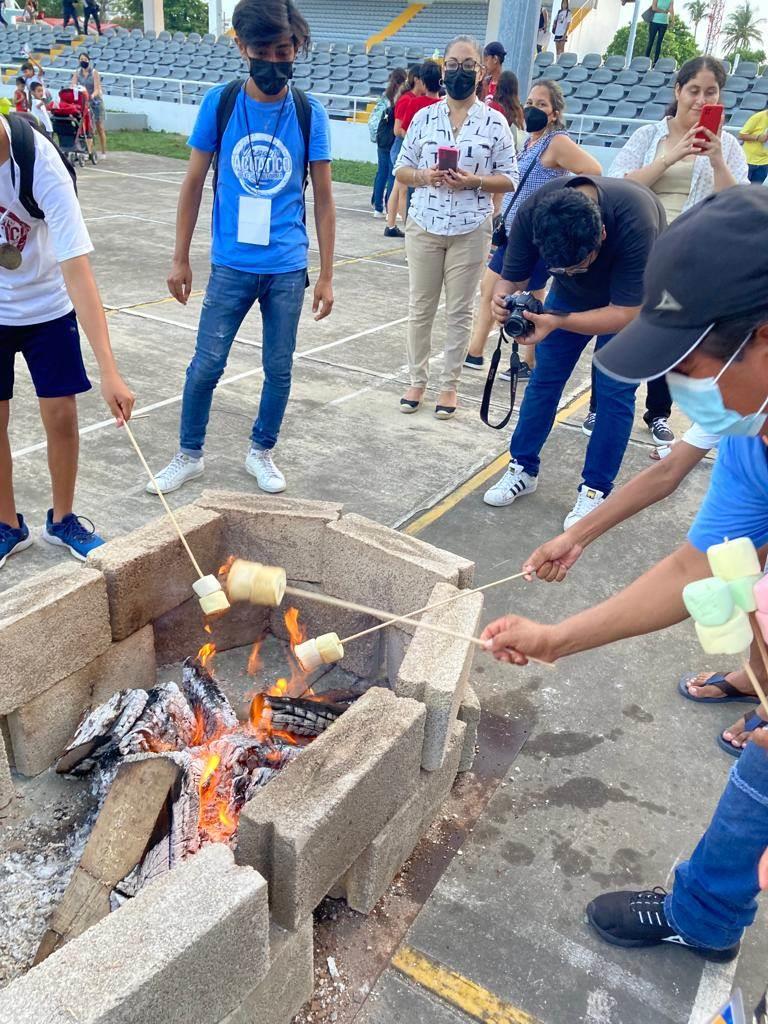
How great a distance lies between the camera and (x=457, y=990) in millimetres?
2268

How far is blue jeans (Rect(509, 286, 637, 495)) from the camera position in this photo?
4.36 m

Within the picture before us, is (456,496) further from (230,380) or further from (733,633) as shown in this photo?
(733,633)

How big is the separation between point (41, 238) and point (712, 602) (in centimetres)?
300

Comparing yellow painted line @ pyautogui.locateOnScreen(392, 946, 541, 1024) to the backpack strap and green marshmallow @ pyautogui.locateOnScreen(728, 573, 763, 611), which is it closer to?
green marshmallow @ pyautogui.locateOnScreen(728, 573, 763, 611)

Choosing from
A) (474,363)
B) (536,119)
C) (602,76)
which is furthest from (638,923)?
(602,76)

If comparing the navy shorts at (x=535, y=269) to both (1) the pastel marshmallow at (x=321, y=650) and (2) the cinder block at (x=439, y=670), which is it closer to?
(2) the cinder block at (x=439, y=670)

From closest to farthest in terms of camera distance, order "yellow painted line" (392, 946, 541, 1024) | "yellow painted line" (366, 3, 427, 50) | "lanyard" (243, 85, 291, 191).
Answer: "yellow painted line" (392, 946, 541, 1024) < "lanyard" (243, 85, 291, 191) < "yellow painted line" (366, 3, 427, 50)

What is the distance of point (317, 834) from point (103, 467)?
3389 millimetres

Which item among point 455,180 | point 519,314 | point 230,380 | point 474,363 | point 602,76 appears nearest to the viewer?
point 519,314

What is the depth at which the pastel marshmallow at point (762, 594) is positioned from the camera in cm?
171

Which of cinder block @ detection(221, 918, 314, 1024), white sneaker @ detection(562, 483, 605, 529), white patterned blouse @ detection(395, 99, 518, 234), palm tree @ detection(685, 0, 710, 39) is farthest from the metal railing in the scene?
Answer: palm tree @ detection(685, 0, 710, 39)

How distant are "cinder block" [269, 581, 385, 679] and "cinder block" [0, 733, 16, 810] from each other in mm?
1250

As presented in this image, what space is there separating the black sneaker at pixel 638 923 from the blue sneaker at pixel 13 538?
9.77 ft

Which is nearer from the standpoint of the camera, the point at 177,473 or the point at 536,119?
the point at 177,473
